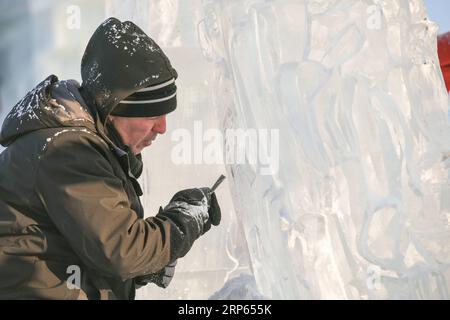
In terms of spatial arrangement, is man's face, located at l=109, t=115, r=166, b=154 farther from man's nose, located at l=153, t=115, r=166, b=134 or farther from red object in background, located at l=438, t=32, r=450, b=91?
red object in background, located at l=438, t=32, r=450, b=91

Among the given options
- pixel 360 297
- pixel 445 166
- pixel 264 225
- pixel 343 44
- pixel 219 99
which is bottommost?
pixel 360 297

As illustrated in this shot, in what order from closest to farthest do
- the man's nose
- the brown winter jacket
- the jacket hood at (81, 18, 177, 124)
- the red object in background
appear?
1. the brown winter jacket
2. the jacket hood at (81, 18, 177, 124)
3. the man's nose
4. the red object in background

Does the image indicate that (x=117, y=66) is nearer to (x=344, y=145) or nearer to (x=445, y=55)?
(x=344, y=145)

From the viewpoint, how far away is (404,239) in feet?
6.69

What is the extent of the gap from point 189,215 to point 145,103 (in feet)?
1.03

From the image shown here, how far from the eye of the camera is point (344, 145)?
2084 millimetres

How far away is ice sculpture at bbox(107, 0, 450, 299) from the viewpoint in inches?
80.4

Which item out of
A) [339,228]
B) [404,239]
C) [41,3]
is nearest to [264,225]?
[339,228]

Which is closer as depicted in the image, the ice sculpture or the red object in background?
the ice sculpture

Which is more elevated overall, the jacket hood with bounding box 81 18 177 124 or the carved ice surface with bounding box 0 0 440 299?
the jacket hood with bounding box 81 18 177 124

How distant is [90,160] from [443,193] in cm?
114

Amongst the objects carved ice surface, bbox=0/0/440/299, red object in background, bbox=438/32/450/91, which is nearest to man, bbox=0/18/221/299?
carved ice surface, bbox=0/0/440/299

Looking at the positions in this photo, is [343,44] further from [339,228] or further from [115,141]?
[115,141]

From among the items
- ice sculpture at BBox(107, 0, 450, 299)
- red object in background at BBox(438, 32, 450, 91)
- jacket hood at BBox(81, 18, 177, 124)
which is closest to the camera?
jacket hood at BBox(81, 18, 177, 124)
